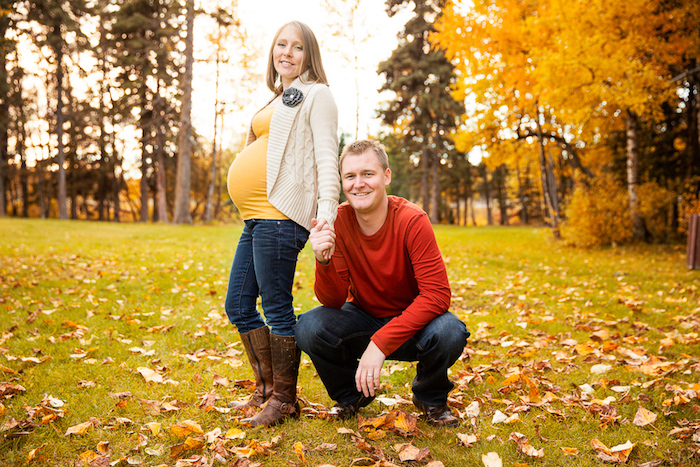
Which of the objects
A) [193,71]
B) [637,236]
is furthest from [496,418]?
[193,71]

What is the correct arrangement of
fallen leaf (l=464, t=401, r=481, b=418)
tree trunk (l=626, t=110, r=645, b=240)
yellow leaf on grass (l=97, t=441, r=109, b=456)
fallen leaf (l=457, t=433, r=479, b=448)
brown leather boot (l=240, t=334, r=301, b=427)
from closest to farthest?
1. yellow leaf on grass (l=97, t=441, r=109, b=456)
2. fallen leaf (l=457, t=433, r=479, b=448)
3. brown leather boot (l=240, t=334, r=301, b=427)
4. fallen leaf (l=464, t=401, r=481, b=418)
5. tree trunk (l=626, t=110, r=645, b=240)

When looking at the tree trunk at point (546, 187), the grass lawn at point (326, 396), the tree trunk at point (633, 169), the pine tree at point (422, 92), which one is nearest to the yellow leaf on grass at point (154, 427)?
the grass lawn at point (326, 396)

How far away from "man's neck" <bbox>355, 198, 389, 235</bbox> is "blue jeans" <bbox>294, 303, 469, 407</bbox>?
0.46 m

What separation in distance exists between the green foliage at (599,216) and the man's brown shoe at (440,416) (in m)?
9.79

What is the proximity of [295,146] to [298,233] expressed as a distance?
454mm

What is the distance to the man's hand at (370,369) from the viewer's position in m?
2.14

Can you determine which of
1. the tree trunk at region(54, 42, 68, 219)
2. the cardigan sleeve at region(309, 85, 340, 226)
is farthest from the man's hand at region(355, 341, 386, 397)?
the tree trunk at region(54, 42, 68, 219)

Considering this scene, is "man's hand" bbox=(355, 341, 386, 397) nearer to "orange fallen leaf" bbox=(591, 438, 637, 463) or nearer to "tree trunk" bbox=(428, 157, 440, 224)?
"orange fallen leaf" bbox=(591, 438, 637, 463)

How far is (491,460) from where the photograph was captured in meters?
2.05

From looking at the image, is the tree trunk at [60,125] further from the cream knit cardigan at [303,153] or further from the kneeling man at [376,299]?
the kneeling man at [376,299]

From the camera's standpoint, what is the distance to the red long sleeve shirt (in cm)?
225

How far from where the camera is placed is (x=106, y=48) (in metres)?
23.5

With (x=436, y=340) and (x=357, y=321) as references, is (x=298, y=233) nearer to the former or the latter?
(x=357, y=321)

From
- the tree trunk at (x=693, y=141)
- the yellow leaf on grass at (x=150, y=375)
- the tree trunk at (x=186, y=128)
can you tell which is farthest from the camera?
the tree trunk at (x=186, y=128)
